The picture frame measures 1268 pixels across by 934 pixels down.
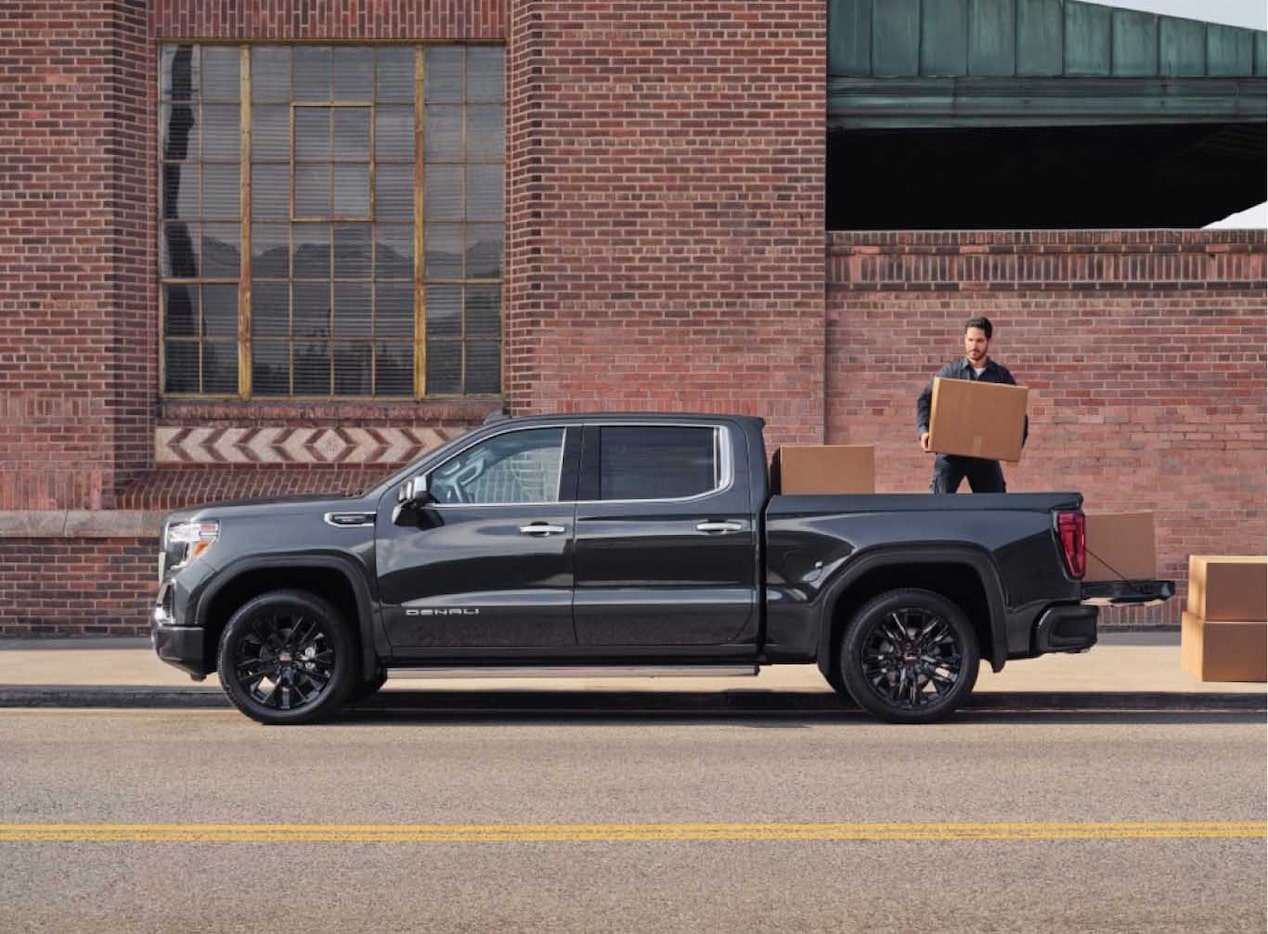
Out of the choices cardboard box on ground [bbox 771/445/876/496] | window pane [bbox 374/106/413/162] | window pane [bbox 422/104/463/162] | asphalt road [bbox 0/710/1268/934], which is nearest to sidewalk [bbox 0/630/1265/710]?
asphalt road [bbox 0/710/1268/934]

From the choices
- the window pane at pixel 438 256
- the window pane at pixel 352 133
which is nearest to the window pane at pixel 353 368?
the window pane at pixel 438 256

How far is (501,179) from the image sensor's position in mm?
16766

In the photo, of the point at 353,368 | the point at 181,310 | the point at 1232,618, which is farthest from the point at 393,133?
the point at 1232,618

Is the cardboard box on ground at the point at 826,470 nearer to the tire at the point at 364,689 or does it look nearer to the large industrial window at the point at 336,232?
the tire at the point at 364,689

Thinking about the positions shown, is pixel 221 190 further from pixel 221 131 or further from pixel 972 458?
pixel 972 458

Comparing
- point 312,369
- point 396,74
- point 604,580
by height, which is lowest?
point 604,580

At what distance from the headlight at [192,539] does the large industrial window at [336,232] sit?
240 inches

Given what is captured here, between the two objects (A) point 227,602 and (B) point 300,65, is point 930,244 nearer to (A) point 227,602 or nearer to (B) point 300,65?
(B) point 300,65

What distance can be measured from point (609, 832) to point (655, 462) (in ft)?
12.5

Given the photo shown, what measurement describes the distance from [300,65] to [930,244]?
19.7 ft

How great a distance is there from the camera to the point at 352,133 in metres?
16.8

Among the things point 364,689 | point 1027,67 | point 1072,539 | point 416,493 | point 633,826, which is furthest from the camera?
point 1027,67

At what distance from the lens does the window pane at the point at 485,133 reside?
1677 centimetres

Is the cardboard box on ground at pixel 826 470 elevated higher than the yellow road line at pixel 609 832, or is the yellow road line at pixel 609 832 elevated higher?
the cardboard box on ground at pixel 826 470
